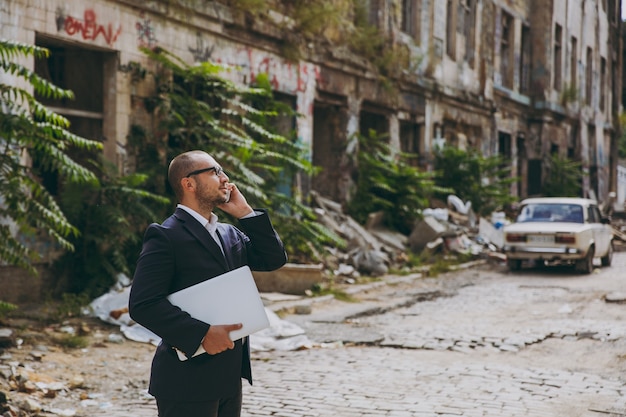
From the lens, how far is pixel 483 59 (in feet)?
82.6

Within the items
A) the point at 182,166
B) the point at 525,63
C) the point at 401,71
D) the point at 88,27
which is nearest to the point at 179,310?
the point at 182,166

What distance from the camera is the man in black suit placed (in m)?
3.08

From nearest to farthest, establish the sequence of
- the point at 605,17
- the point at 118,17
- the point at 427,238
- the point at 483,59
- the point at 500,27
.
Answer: the point at 118,17 < the point at 427,238 < the point at 483,59 < the point at 500,27 < the point at 605,17

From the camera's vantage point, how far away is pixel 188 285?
3254mm

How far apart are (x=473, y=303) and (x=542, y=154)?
19869mm

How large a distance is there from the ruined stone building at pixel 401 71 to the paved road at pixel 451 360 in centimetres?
433

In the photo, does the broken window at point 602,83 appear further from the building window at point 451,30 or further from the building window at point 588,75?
the building window at point 451,30

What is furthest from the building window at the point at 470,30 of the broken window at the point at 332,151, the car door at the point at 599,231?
the car door at the point at 599,231

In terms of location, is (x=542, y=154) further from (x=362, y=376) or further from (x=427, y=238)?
(x=362, y=376)

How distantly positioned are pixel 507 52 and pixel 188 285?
87.9ft

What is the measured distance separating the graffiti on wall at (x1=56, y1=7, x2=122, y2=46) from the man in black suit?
7774 mm

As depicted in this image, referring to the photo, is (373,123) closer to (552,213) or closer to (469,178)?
(469,178)

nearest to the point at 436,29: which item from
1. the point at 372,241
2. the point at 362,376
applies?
the point at 372,241

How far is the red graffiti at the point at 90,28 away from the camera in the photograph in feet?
34.4
